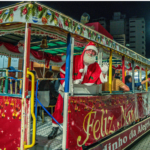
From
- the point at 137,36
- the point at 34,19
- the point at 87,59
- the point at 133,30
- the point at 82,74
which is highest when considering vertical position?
the point at 133,30

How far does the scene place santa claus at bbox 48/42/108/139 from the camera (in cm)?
319

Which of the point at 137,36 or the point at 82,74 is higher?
the point at 137,36

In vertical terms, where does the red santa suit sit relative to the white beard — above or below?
below

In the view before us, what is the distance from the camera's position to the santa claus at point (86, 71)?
10.5 feet

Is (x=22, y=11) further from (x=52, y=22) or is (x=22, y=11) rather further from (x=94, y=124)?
(x=94, y=124)

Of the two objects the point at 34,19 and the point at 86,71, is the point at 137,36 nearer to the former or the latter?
the point at 86,71

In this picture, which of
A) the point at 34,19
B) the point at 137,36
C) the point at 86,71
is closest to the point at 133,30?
the point at 137,36

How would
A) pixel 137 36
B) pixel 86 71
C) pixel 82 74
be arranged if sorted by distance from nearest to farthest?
pixel 82 74 → pixel 86 71 → pixel 137 36

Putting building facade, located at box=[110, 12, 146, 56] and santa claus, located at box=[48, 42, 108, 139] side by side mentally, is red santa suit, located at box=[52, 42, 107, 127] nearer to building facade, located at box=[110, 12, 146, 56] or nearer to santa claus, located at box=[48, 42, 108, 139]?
santa claus, located at box=[48, 42, 108, 139]

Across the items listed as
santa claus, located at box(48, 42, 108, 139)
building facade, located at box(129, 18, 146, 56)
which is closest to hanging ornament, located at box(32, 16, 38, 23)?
santa claus, located at box(48, 42, 108, 139)

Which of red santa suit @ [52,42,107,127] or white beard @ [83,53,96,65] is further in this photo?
white beard @ [83,53,96,65]

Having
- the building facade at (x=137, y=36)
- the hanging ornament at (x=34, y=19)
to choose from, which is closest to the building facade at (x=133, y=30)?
the building facade at (x=137, y=36)

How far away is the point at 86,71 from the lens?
3.36m

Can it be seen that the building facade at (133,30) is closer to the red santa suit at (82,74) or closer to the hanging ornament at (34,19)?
the red santa suit at (82,74)
